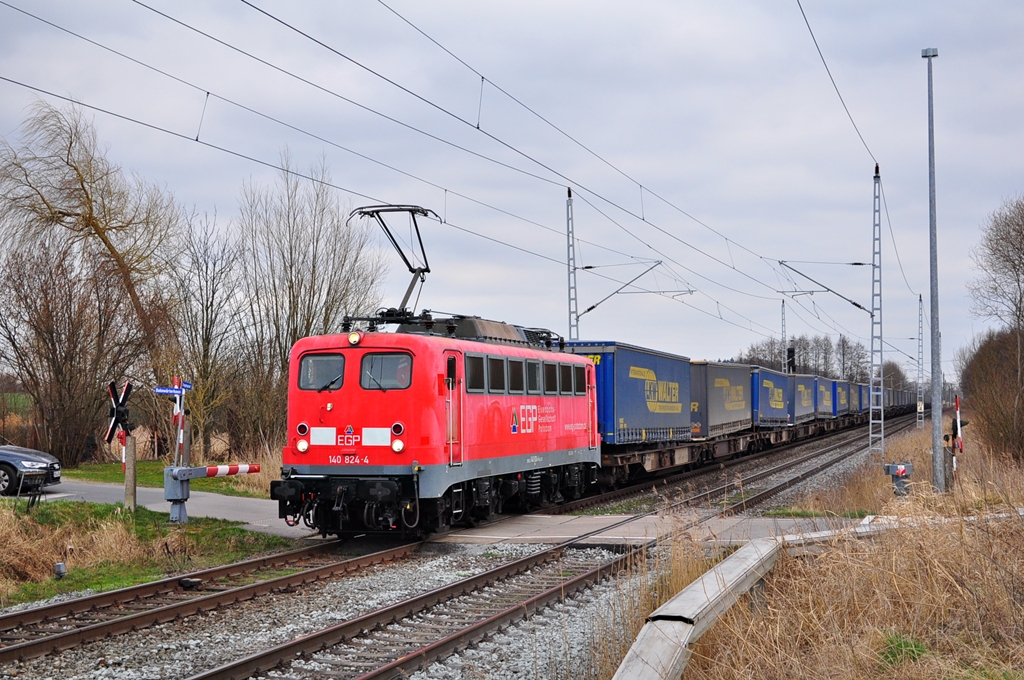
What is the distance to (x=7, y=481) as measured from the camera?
17938 mm

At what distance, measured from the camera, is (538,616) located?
29.1 feet

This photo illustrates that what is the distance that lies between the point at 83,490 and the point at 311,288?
39.2 ft

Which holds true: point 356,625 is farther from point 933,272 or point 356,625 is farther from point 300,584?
point 933,272

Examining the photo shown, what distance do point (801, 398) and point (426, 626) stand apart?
3943cm

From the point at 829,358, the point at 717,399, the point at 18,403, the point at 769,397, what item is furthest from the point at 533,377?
the point at 829,358

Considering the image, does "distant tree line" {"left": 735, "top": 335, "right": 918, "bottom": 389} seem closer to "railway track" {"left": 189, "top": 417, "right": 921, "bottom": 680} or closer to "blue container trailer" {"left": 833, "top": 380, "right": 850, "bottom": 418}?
"blue container trailer" {"left": 833, "top": 380, "right": 850, "bottom": 418}

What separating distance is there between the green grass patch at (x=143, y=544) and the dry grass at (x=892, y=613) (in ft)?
21.7

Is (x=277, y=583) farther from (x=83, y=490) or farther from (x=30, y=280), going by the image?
(x=30, y=280)

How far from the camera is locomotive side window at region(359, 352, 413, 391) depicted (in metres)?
12.7

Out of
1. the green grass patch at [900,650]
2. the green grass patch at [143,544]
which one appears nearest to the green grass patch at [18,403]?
the green grass patch at [143,544]

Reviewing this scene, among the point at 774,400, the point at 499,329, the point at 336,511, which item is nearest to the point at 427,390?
the point at 336,511

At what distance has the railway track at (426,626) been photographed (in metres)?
7.02

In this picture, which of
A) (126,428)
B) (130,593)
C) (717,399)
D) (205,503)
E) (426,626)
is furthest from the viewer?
(717,399)

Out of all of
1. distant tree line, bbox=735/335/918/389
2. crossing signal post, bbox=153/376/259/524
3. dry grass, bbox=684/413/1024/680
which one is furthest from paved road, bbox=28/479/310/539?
distant tree line, bbox=735/335/918/389
